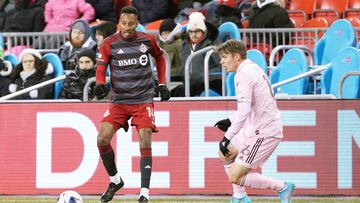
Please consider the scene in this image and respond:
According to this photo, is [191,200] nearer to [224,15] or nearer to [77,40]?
[77,40]

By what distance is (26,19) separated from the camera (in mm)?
23141

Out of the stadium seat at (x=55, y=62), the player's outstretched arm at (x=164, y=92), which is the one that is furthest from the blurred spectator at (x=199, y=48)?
the player's outstretched arm at (x=164, y=92)

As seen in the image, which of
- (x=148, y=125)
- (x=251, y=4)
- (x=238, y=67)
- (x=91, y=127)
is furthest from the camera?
(x=251, y=4)

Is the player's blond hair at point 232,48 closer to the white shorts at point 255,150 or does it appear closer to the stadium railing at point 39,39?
the white shorts at point 255,150

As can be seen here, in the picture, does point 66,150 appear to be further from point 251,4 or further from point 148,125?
point 251,4

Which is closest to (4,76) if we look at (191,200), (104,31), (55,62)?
(55,62)

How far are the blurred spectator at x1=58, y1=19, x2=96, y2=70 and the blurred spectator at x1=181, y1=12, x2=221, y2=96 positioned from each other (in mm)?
1519

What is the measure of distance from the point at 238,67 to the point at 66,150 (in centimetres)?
394

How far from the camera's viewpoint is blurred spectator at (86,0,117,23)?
22766 mm

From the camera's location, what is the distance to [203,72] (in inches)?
754

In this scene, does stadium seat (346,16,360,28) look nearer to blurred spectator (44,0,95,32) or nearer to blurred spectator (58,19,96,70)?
blurred spectator (58,19,96,70)

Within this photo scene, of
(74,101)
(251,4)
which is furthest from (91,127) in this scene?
(251,4)

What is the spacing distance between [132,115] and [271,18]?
5735 mm

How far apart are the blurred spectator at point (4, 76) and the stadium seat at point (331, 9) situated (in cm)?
516
